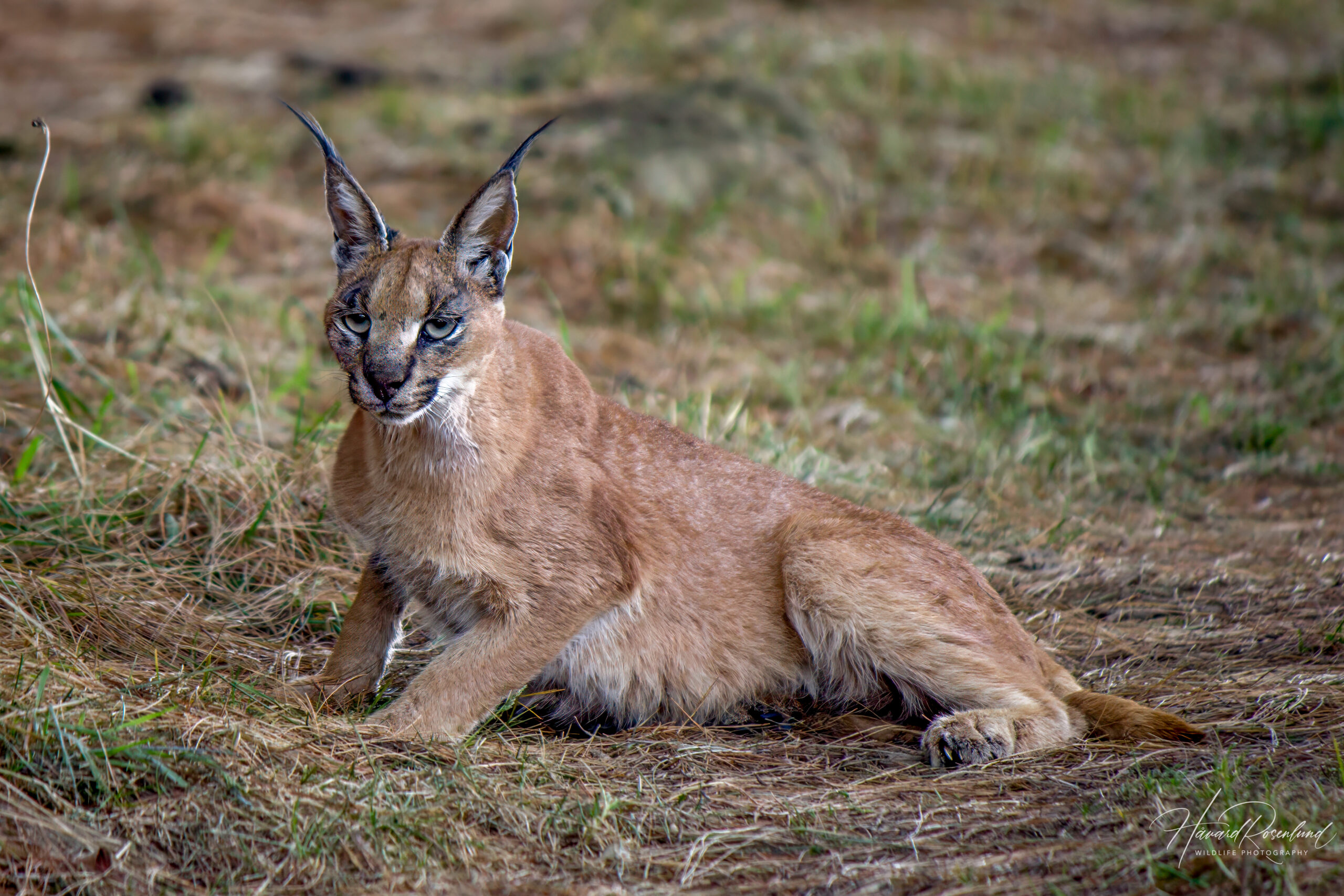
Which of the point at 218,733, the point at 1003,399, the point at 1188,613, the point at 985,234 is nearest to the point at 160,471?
the point at 218,733

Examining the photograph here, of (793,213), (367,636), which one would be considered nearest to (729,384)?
(793,213)

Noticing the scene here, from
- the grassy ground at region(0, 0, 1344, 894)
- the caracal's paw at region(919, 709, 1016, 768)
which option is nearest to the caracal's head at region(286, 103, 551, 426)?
the grassy ground at region(0, 0, 1344, 894)

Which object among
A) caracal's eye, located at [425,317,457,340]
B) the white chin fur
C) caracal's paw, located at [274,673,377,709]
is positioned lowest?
caracal's paw, located at [274,673,377,709]

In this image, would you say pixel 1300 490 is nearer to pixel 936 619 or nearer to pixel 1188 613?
pixel 1188 613

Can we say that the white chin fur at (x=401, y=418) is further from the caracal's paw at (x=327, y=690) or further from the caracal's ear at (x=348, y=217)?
the caracal's paw at (x=327, y=690)

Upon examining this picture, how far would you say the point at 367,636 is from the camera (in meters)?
4.02

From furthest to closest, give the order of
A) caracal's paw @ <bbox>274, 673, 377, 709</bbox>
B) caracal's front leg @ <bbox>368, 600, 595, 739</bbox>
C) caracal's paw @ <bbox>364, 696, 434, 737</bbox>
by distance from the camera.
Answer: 1. caracal's paw @ <bbox>274, 673, 377, 709</bbox>
2. caracal's front leg @ <bbox>368, 600, 595, 739</bbox>
3. caracal's paw @ <bbox>364, 696, 434, 737</bbox>

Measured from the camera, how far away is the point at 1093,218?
34.1 feet

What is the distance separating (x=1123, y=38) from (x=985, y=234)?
6.09 m

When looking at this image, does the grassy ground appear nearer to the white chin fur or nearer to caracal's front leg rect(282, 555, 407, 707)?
caracal's front leg rect(282, 555, 407, 707)

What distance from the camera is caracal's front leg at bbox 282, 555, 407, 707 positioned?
397 centimetres

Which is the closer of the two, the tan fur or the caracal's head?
the caracal's head

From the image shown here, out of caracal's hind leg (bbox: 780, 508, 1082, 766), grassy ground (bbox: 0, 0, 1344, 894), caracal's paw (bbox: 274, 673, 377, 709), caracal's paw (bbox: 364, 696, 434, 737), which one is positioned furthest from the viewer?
caracal's hind leg (bbox: 780, 508, 1082, 766)

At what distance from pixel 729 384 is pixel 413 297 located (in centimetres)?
358
